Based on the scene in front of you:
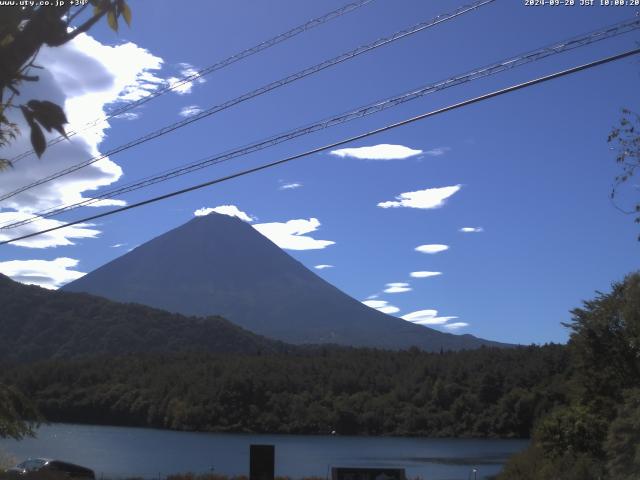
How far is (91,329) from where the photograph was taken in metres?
160

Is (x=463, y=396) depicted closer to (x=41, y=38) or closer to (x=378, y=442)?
(x=378, y=442)

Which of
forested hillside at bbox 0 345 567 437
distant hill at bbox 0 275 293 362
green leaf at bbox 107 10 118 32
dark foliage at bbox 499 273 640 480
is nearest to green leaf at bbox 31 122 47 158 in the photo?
green leaf at bbox 107 10 118 32

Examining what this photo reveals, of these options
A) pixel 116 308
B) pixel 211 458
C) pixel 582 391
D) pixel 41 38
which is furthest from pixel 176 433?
pixel 41 38

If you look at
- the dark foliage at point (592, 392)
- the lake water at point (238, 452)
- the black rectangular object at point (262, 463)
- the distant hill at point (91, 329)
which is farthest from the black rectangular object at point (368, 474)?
the distant hill at point (91, 329)

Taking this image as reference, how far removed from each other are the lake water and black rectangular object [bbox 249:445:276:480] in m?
43.1

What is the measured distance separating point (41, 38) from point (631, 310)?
24948 mm

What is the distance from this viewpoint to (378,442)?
102m

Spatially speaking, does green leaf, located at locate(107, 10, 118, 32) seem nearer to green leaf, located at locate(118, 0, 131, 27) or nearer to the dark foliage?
green leaf, located at locate(118, 0, 131, 27)

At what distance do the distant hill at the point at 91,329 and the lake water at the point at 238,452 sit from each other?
111 feet

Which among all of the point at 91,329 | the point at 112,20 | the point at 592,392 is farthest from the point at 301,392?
the point at 112,20

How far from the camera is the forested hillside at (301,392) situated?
10506 centimetres

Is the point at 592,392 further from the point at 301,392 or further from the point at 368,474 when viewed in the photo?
the point at 301,392

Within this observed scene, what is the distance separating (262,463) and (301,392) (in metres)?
108

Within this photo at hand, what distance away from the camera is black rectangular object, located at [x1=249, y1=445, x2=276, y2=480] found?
520 inches
